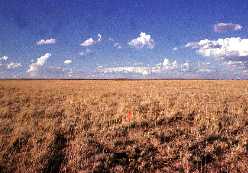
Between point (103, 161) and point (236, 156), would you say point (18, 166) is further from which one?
point (236, 156)

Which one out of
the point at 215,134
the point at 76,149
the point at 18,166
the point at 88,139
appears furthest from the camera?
the point at 215,134

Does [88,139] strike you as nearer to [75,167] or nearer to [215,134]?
[75,167]

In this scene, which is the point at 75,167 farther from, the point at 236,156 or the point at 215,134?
the point at 215,134

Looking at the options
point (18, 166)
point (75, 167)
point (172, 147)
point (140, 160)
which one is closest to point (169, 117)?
point (172, 147)

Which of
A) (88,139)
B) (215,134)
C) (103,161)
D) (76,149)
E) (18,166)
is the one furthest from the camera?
(215,134)

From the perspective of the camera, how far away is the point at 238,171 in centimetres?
666

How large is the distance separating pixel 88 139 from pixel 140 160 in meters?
2.01

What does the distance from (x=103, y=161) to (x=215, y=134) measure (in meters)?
4.03

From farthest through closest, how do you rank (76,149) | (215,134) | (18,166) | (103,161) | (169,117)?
1. (169,117)
2. (215,134)
3. (76,149)
4. (103,161)
5. (18,166)

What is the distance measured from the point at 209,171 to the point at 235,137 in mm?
2800

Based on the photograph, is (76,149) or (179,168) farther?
(76,149)

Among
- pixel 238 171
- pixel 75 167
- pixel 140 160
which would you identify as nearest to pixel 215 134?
pixel 238 171

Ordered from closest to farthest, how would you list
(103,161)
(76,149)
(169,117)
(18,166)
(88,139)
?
(18,166)
(103,161)
(76,149)
(88,139)
(169,117)

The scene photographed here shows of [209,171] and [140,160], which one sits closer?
[209,171]
